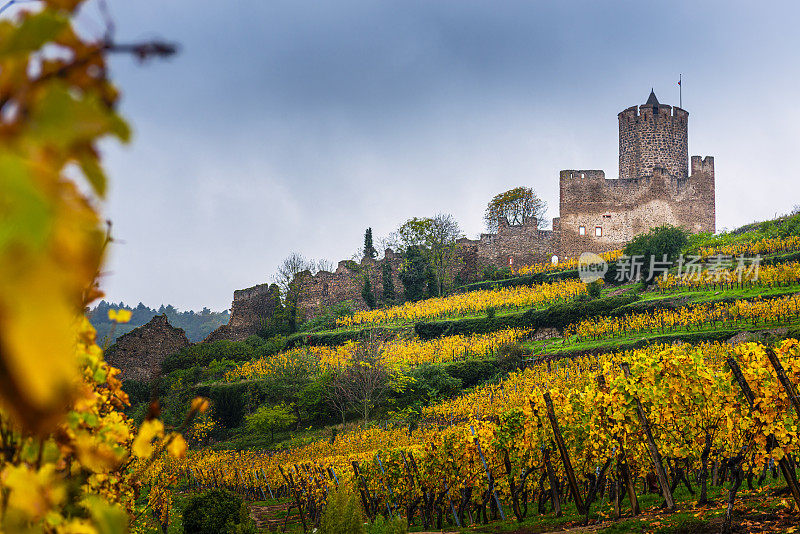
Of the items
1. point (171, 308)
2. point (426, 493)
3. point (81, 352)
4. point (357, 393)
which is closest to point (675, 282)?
point (357, 393)

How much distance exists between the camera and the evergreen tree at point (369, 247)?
38.5 metres

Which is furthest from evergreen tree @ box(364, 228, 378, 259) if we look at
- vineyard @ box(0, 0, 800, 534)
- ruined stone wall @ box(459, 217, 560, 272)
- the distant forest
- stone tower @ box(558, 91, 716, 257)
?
the distant forest

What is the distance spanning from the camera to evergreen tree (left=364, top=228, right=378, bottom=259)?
38500mm

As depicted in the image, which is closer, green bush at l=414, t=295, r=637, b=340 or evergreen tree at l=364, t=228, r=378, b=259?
green bush at l=414, t=295, r=637, b=340

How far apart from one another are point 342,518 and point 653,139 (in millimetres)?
34272

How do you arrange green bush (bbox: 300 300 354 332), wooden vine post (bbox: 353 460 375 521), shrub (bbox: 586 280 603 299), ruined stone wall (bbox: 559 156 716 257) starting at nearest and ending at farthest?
wooden vine post (bbox: 353 460 375 521)
shrub (bbox: 586 280 603 299)
green bush (bbox: 300 300 354 332)
ruined stone wall (bbox: 559 156 716 257)

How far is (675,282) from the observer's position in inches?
952

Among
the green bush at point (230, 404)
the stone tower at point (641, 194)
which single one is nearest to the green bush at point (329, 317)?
the green bush at point (230, 404)

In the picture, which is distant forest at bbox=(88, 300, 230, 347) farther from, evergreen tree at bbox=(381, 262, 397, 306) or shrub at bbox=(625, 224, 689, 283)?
shrub at bbox=(625, 224, 689, 283)

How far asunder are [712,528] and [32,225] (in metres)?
6.88

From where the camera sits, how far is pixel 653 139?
36.5 metres

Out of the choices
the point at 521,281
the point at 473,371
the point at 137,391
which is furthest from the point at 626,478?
the point at 137,391

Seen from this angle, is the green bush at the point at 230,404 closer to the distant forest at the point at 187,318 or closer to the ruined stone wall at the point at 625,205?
the ruined stone wall at the point at 625,205

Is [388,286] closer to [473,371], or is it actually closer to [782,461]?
[473,371]
